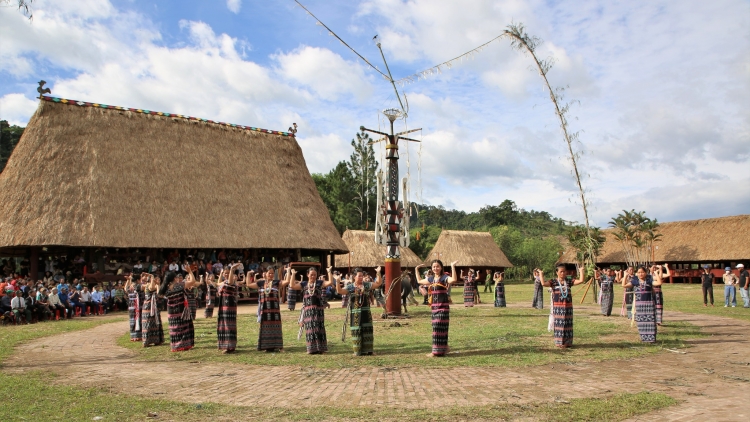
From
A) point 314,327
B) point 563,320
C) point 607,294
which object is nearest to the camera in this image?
point 314,327

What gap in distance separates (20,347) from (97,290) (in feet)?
34.0

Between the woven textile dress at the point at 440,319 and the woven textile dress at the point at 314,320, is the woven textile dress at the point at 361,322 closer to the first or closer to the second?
the woven textile dress at the point at 314,320

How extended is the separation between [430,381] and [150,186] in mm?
20996

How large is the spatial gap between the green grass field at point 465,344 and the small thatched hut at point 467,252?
28.8 metres

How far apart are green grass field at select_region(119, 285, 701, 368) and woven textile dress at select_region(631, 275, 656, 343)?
23cm

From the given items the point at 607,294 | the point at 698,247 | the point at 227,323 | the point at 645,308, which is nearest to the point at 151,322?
the point at 227,323

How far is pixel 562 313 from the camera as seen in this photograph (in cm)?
1023

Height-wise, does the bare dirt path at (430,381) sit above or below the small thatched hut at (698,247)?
below

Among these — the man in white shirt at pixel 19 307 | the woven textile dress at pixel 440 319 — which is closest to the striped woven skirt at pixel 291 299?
the man in white shirt at pixel 19 307

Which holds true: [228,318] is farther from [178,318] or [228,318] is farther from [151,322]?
[151,322]

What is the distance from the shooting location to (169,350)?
36.3 ft

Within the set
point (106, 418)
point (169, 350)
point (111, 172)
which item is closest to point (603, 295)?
point (169, 350)

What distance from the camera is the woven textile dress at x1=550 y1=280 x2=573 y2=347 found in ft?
33.3

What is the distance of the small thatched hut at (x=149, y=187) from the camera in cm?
2206
